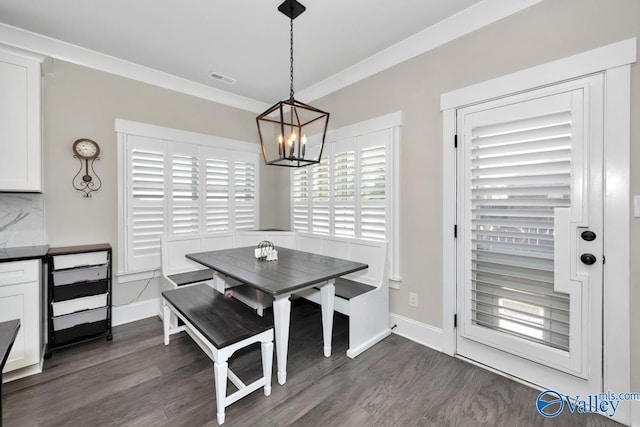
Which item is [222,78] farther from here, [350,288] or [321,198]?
[350,288]

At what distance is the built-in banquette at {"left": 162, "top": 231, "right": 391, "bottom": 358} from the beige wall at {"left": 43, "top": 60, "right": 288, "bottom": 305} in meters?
0.55

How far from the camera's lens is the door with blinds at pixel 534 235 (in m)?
1.84

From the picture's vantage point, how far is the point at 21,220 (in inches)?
102

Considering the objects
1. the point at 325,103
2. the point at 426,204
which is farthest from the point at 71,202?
the point at 426,204

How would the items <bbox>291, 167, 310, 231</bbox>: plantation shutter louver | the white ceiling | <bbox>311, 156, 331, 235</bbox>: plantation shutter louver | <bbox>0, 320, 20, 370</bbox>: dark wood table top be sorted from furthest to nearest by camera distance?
<bbox>291, 167, 310, 231</bbox>: plantation shutter louver
<bbox>311, 156, 331, 235</bbox>: plantation shutter louver
the white ceiling
<bbox>0, 320, 20, 370</bbox>: dark wood table top

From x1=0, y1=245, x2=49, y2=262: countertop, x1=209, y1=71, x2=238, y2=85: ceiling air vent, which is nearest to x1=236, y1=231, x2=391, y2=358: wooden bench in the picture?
x1=209, y1=71, x2=238, y2=85: ceiling air vent

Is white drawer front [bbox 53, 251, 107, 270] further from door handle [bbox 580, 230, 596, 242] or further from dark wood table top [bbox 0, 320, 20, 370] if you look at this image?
door handle [bbox 580, 230, 596, 242]

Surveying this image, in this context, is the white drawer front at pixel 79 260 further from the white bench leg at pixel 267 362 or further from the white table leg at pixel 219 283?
the white bench leg at pixel 267 362

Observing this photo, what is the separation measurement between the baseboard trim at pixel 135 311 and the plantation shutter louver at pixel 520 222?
337cm

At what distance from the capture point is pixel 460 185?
94.7 inches

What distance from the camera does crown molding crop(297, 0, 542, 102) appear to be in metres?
2.15

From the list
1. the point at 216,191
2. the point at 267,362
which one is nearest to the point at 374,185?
the point at 267,362

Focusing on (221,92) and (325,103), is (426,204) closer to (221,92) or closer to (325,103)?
(325,103)

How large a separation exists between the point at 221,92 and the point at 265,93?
0.58 m
